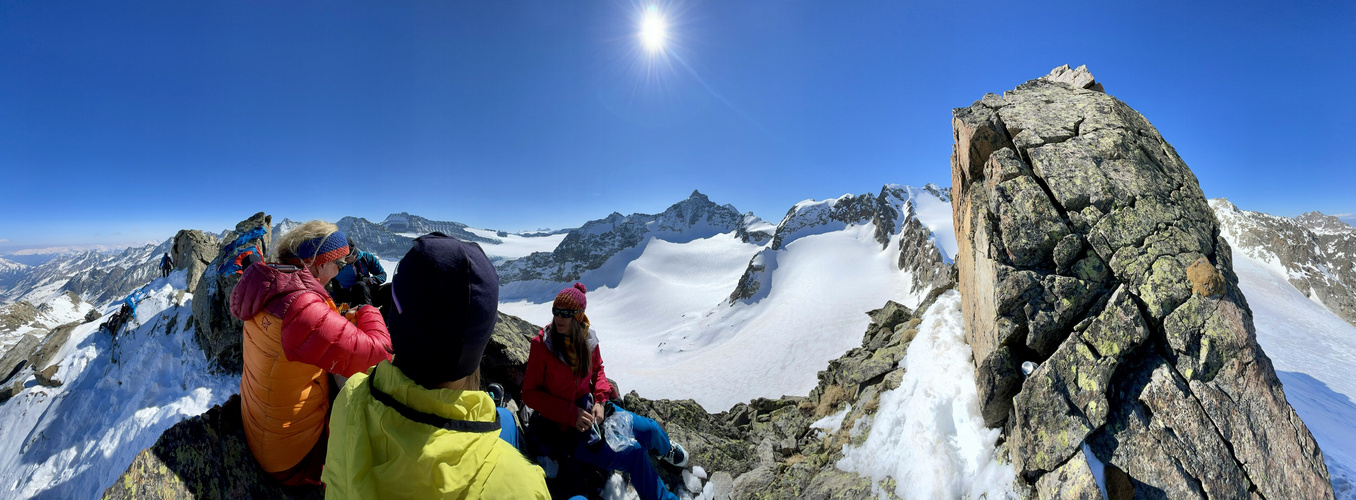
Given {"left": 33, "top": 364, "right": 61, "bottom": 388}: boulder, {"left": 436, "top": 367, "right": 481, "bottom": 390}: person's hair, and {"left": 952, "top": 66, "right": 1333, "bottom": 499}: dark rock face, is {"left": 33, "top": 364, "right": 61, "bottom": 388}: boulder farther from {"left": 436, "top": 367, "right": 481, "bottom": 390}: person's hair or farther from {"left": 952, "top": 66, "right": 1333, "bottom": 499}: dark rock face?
{"left": 952, "top": 66, "right": 1333, "bottom": 499}: dark rock face

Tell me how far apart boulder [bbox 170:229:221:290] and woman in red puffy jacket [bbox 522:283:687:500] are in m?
13.5

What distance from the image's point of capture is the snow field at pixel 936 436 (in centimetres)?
595

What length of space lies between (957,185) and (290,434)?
10649 millimetres

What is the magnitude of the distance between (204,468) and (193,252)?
15.5 meters

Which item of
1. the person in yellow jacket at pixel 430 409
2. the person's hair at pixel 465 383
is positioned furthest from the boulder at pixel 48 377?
the person's hair at pixel 465 383

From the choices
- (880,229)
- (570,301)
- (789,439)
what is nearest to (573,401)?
(570,301)

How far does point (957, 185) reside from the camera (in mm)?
8812

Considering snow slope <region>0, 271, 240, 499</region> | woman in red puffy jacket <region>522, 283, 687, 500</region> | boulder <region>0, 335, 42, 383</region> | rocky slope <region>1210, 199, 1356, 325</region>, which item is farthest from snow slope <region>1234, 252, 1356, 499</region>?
boulder <region>0, 335, 42, 383</region>

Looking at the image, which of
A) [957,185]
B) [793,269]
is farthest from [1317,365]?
[793,269]

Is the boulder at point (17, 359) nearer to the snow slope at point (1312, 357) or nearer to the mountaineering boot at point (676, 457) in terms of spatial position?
the mountaineering boot at point (676, 457)

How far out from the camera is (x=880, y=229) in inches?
3349

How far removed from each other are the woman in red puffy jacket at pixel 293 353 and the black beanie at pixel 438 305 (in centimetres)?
161

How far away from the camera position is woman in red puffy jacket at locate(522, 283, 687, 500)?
5098 millimetres

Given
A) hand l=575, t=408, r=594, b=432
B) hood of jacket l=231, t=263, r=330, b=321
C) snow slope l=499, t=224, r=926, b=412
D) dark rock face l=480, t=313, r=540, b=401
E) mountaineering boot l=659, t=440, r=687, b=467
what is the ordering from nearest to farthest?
hood of jacket l=231, t=263, r=330, b=321
hand l=575, t=408, r=594, b=432
mountaineering boot l=659, t=440, r=687, b=467
dark rock face l=480, t=313, r=540, b=401
snow slope l=499, t=224, r=926, b=412
